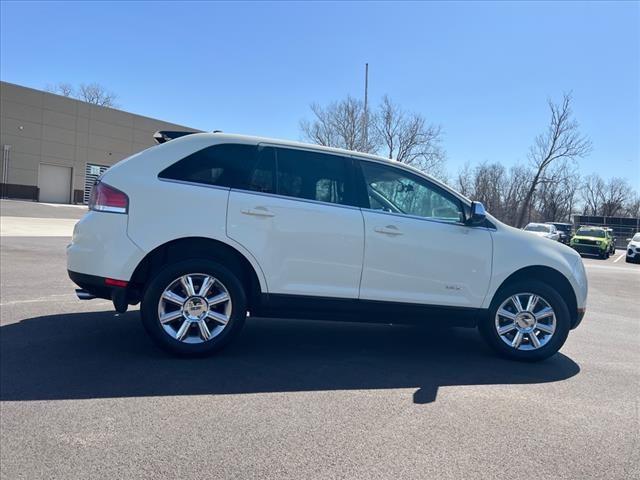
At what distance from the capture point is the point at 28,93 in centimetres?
3884

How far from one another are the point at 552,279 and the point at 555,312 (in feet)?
1.26

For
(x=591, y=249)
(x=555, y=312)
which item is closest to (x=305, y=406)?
(x=555, y=312)

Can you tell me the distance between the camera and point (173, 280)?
4.36m

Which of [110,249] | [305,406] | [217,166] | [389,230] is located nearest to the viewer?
[305,406]

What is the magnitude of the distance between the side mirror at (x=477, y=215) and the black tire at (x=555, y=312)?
2.37ft

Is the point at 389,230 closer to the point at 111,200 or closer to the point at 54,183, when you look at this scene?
the point at 111,200

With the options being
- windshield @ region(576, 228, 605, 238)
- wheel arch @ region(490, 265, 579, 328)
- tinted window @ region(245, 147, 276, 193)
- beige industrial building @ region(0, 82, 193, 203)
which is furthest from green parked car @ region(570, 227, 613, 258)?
beige industrial building @ region(0, 82, 193, 203)

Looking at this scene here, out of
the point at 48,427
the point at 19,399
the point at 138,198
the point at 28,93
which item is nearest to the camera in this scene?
the point at 48,427

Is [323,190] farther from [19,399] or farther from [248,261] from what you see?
[19,399]

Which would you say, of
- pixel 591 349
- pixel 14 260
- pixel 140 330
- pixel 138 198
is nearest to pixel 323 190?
pixel 138 198

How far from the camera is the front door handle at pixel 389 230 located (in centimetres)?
470

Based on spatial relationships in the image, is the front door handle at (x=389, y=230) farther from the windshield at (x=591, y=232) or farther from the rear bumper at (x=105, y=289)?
the windshield at (x=591, y=232)

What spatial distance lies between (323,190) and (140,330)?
2.52m

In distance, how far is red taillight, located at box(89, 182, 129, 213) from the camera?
171 inches
